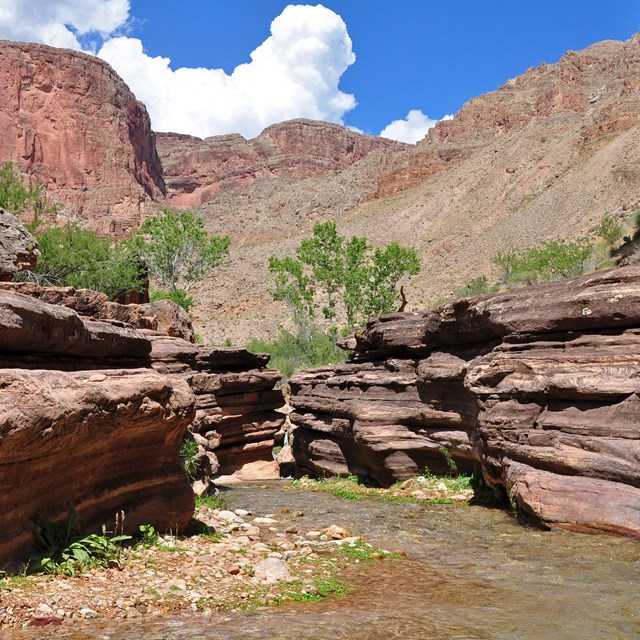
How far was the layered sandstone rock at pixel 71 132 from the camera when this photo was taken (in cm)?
10419

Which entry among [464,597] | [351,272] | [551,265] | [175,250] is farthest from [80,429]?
[551,265]

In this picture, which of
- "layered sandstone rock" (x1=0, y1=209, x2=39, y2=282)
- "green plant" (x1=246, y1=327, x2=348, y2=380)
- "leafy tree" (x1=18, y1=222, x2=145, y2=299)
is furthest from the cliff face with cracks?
"green plant" (x1=246, y1=327, x2=348, y2=380)

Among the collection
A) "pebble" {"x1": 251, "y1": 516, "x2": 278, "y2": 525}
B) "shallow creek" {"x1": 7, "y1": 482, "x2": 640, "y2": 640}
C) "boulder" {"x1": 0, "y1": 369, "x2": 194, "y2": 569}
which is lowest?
"pebble" {"x1": 251, "y1": 516, "x2": 278, "y2": 525}

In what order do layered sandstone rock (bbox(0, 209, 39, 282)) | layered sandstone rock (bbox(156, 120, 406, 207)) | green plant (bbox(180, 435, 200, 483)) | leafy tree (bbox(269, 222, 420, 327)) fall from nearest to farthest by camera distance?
green plant (bbox(180, 435, 200, 483))
layered sandstone rock (bbox(0, 209, 39, 282))
leafy tree (bbox(269, 222, 420, 327))
layered sandstone rock (bbox(156, 120, 406, 207))

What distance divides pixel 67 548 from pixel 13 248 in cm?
909

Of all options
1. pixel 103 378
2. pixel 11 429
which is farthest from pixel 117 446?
pixel 11 429

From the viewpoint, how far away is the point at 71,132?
10831 centimetres

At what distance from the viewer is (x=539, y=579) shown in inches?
251

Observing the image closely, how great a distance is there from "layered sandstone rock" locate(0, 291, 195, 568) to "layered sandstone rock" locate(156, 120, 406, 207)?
148 m

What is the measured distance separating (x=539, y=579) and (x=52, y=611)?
Answer: 4.54 metres

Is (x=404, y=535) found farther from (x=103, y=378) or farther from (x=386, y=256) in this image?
(x=386, y=256)

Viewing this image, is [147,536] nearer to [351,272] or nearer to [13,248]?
[13,248]

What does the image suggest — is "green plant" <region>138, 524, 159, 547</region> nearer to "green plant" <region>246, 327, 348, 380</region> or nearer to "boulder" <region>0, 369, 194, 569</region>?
"boulder" <region>0, 369, 194, 569</region>

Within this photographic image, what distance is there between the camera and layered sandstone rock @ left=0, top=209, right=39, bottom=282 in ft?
41.2
